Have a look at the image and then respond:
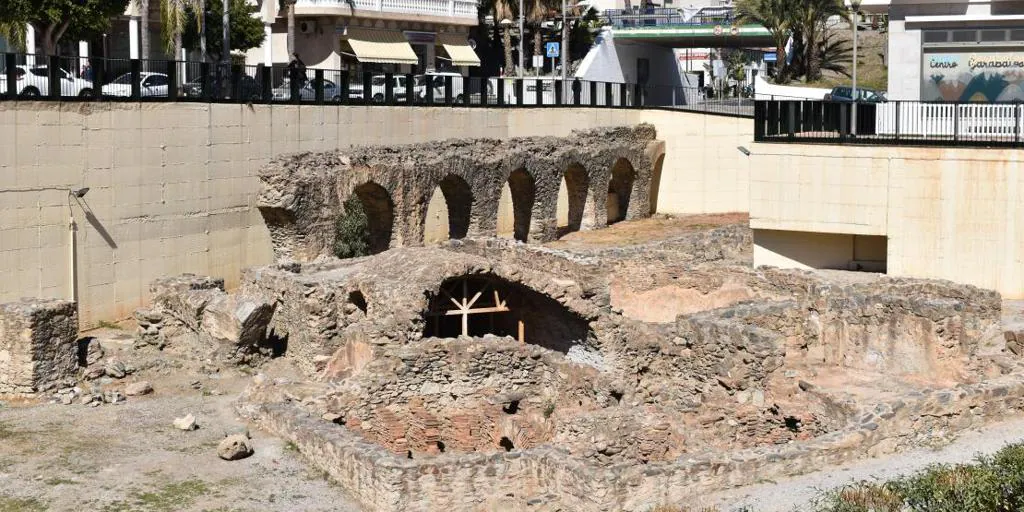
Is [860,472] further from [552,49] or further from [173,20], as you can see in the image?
[552,49]

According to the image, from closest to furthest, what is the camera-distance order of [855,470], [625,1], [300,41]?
1. [855,470]
2. [300,41]
3. [625,1]

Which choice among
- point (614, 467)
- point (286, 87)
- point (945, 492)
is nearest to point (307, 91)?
point (286, 87)

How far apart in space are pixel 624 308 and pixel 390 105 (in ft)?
34.0

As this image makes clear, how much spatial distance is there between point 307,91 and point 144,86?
5236 millimetres

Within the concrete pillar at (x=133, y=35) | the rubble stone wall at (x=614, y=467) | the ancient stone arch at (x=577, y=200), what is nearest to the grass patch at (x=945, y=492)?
the rubble stone wall at (x=614, y=467)

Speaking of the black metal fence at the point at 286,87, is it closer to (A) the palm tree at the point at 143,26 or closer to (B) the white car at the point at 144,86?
(B) the white car at the point at 144,86

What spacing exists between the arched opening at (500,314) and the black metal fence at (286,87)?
719cm

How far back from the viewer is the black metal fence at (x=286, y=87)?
2627 cm

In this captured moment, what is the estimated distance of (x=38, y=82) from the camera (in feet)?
85.7

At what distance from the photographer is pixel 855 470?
52.8 feet

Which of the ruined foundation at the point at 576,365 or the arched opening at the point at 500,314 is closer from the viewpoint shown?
the ruined foundation at the point at 576,365

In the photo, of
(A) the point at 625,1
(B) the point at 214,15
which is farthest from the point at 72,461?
(A) the point at 625,1

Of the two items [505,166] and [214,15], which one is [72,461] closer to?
[505,166]

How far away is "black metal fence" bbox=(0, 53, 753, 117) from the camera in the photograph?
1034 inches
